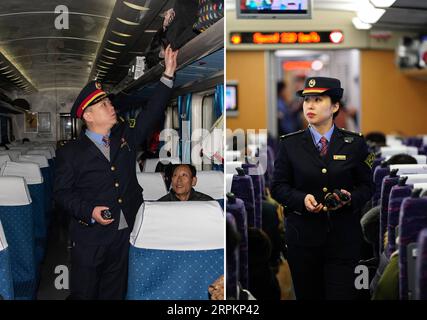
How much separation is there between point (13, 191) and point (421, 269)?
2.48m

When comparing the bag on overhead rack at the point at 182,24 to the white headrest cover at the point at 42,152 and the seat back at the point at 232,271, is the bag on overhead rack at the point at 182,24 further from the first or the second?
the seat back at the point at 232,271

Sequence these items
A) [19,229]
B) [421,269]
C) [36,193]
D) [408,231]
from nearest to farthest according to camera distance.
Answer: [421,269], [408,231], [19,229], [36,193]

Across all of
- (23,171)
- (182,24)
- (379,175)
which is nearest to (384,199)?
(379,175)

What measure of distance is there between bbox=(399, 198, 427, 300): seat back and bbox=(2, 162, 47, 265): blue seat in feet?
7.24

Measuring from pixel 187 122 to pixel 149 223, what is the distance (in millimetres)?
686

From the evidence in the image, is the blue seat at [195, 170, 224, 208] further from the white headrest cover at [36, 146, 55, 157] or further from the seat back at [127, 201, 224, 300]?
the white headrest cover at [36, 146, 55, 157]

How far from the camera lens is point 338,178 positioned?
2.88 meters

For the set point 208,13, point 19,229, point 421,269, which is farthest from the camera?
point 19,229

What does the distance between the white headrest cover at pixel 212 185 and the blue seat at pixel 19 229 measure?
1158 millimetres

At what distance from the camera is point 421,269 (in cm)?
209

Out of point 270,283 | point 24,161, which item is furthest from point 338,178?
point 24,161

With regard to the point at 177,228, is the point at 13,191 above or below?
above

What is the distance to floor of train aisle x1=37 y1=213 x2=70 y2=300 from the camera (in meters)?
3.10

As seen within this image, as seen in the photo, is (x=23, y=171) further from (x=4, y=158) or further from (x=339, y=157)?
(x=339, y=157)
